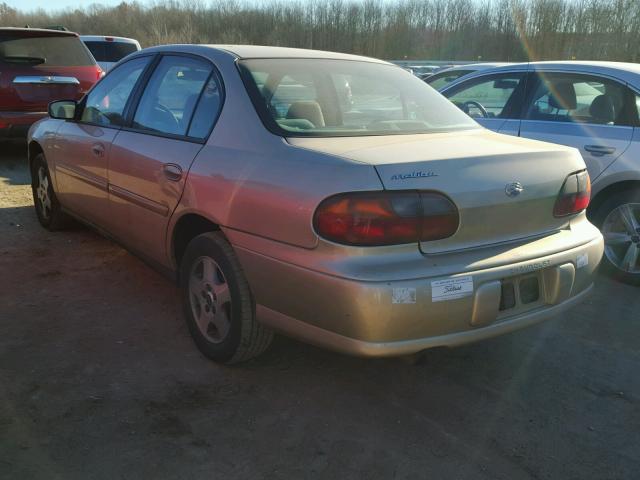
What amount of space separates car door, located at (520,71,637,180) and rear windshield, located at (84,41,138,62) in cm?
1142

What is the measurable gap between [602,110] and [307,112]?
271 cm

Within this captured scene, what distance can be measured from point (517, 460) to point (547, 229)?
3.45 ft

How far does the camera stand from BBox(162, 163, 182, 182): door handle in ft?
10.1

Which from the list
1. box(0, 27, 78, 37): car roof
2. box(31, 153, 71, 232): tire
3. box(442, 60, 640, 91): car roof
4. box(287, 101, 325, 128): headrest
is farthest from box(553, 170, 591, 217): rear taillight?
box(0, 27, 78, 37): car roof

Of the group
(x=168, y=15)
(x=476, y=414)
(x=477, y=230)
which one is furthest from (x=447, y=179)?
(x=168, y=15)

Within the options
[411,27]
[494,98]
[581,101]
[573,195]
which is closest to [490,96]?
[494,98]

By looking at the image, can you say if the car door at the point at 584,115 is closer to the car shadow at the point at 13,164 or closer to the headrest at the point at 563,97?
the headrest at the point at 563,97

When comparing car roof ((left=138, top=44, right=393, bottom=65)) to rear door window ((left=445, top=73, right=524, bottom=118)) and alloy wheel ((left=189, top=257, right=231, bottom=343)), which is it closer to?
alloy wheel ((left=189, top=257, right=231, bottom=343))

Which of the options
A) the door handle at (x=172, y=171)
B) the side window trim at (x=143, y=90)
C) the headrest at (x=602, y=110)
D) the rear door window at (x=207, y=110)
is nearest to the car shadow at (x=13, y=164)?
the side window trim at (x=143, y=90)

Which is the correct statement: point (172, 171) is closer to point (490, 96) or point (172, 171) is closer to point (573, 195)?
point (573, 195)

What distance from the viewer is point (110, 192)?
3869 mm

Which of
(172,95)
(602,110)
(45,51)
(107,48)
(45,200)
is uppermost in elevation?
(107,48)

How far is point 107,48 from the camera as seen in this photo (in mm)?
13930

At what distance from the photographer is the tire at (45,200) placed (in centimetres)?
517
